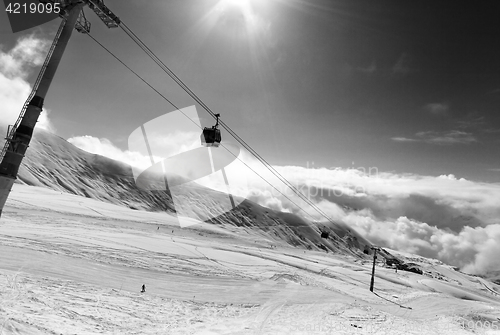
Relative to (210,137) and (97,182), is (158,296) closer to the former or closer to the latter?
(210,137)

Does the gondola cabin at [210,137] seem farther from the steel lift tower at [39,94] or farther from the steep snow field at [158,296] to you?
the steep snow field at [158,296]

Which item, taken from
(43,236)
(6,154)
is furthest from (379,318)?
(43,236)

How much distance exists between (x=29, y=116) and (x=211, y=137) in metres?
9.48

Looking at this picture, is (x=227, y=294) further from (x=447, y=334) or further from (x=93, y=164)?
(x=93, y=164)

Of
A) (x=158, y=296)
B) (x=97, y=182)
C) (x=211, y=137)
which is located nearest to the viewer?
(x=211, y=137)

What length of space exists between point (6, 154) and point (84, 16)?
7522 mm

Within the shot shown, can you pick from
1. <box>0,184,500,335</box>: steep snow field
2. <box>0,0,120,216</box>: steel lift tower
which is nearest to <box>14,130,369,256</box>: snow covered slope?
<box>0,184,500,335</box>: steep snow field

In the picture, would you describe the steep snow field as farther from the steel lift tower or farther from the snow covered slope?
the snow covered slope

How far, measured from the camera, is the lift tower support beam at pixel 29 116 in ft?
34.7

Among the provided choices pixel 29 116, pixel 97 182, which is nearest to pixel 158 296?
pixel 29 116

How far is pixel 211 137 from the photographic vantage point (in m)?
18.1

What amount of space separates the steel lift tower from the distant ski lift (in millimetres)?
7558

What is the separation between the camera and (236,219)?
198m

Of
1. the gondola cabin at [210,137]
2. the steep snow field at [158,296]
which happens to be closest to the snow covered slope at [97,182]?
the steep snow field at [158,296]
